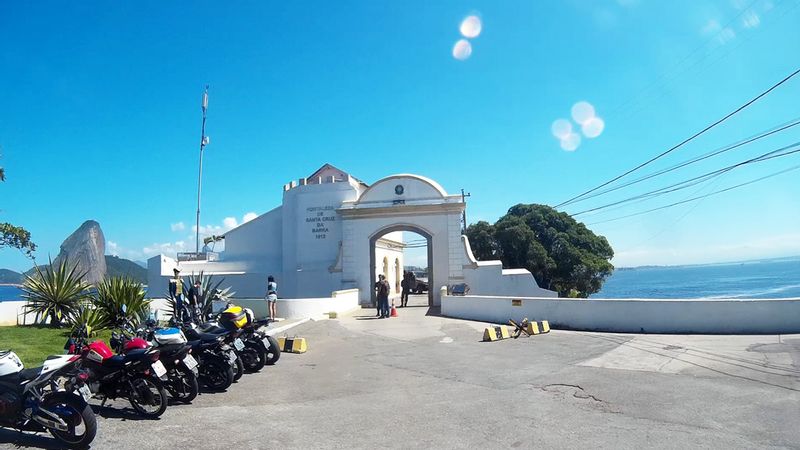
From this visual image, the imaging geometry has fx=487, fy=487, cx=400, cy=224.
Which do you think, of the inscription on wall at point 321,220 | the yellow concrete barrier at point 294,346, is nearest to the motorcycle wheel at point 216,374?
the yellow concrete barrier at point 294,346

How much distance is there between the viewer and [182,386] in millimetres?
6660

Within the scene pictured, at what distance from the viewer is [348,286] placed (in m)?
24.1

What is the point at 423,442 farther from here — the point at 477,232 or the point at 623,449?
the point at 477,232

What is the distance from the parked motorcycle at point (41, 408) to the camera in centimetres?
493

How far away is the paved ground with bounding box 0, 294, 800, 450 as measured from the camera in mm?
5160

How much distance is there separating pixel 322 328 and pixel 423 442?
10414 millimetres

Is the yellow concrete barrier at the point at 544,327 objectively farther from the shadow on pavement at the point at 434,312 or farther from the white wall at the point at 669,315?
the shadow on pavement at the point at 434,312

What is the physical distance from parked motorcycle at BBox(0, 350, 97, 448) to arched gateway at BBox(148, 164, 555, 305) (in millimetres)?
19066

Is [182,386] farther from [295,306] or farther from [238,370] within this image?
[295,306]

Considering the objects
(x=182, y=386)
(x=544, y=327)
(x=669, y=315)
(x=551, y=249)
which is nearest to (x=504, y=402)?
(x=182, y=386)

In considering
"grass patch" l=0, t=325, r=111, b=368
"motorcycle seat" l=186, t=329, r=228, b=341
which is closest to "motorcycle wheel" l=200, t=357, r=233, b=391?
"motorcycle seat" l=186, t=329, r=228, b=341

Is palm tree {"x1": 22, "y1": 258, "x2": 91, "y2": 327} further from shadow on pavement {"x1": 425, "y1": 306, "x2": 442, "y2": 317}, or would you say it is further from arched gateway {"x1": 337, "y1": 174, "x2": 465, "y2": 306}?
arched gateway {"x1": 337, "y1": 174, "x2": 465, "y2": 306}

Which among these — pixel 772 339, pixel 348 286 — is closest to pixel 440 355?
pixel 772 339

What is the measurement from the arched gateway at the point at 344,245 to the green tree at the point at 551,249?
14806mm
